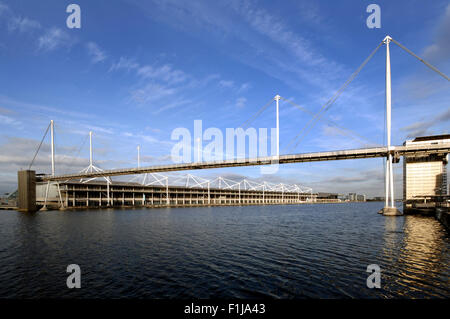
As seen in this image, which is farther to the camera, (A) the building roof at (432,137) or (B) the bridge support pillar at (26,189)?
(B) the bridge support pillar at (26,189)

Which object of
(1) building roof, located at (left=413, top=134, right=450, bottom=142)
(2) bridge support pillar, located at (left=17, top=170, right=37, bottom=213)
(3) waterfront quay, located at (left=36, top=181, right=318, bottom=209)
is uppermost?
(1) building roof, located at (left=413, top=134, right=450, bottom=142)

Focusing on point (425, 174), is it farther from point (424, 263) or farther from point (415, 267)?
point (415, 267)

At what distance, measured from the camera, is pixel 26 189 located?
256 feet

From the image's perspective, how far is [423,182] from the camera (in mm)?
65750

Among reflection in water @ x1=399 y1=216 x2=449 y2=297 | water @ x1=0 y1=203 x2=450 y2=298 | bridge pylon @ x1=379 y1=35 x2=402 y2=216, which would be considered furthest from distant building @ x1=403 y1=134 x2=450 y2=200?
water @ x1=0 y1=203 x2=450 y2=298

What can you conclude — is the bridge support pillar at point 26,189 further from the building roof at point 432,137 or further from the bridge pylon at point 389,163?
the building roof at point 432,137

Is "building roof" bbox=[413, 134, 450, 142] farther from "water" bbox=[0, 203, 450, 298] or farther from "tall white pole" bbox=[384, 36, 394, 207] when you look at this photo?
"water" bbox=[0, 203, 450, 298]

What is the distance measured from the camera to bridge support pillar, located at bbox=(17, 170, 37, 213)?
3029 inches

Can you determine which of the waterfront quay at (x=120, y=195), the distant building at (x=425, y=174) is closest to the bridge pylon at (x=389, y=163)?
the distant building at (x=425, y=174)

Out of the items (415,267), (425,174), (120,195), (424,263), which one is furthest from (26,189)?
(425,174)

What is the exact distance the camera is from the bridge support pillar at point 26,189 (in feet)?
252
